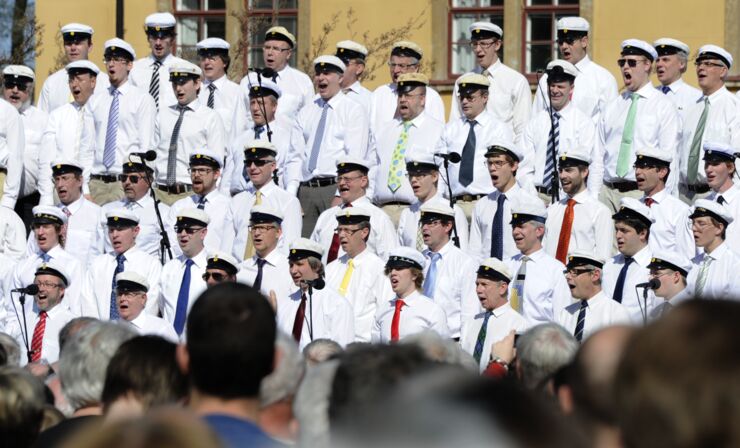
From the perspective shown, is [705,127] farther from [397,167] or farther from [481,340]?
[481,340]

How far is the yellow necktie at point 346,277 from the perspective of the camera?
13.8m

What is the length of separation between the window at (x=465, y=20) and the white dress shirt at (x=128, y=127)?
259 inches

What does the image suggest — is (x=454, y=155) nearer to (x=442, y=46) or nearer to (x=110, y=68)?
(x=110, y=68)

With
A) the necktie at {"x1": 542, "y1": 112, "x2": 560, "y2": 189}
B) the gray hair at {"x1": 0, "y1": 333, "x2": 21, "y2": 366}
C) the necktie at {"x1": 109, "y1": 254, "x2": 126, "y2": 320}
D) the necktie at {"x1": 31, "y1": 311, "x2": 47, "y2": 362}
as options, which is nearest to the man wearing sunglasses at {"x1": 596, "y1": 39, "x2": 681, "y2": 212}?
the necktie at {"x1": 542, "y1": 112, "x2": 560, "y2": 189}

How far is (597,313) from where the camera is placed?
12281 mm

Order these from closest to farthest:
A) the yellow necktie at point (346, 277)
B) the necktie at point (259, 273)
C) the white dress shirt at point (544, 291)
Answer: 1. the white dress shirt at point (544, 291)
2. the necktie at point (259, 273)
3. the yellow necktie at point (346, 277)

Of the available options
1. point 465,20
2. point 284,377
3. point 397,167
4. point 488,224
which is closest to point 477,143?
point 397,167

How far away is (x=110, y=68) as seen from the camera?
54.7ft

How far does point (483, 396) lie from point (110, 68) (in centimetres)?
1485

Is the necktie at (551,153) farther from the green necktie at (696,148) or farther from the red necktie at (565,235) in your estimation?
the green necktie at (696,148)

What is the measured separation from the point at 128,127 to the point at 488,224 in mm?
4046

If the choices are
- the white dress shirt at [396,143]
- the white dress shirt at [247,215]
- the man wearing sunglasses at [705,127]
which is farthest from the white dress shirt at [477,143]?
the man wearing sunglasses at [705,127]

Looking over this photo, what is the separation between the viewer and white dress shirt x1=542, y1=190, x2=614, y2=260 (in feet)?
45.7

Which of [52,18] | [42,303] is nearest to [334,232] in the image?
[42,303]
